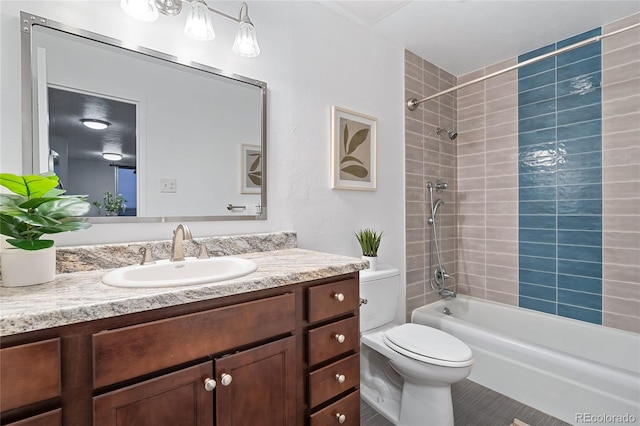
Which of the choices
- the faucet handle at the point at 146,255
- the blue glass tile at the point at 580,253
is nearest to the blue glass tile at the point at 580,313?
the blue glass tile at the point at 580,253

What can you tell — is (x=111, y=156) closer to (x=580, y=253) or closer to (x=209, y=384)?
(x=209, y=384)

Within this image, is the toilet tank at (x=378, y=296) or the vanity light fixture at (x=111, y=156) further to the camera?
the toilet tank at (x=378, y=296)

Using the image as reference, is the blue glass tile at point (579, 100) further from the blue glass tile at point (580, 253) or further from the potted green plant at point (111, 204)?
the potted green plant at point (111, 204)

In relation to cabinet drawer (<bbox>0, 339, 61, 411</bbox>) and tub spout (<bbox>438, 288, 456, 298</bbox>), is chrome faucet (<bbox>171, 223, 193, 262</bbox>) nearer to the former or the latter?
cabinet drawer (<bbox>0, 339, 61, 411</bbox>)

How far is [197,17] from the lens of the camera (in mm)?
1214

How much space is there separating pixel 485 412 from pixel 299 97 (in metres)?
2.11

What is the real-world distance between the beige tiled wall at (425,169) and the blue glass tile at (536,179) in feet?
1.76

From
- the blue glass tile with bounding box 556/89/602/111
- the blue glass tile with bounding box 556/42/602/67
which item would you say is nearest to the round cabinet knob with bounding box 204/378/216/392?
the blue glass tile with bounding box 556/89/602/111

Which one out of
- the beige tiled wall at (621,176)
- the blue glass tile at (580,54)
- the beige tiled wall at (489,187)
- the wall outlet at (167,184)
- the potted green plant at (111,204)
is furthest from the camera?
the beige tiled wall at (489,187)

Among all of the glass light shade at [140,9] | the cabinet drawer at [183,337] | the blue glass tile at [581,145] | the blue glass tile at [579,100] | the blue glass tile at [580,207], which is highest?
the blue glass tile at [579,100]

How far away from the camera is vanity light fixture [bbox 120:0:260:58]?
1.09m

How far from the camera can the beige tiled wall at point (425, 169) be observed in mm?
2357

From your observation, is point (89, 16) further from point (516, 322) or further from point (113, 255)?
point (516, 322)

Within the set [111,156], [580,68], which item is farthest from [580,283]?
[111,156]
